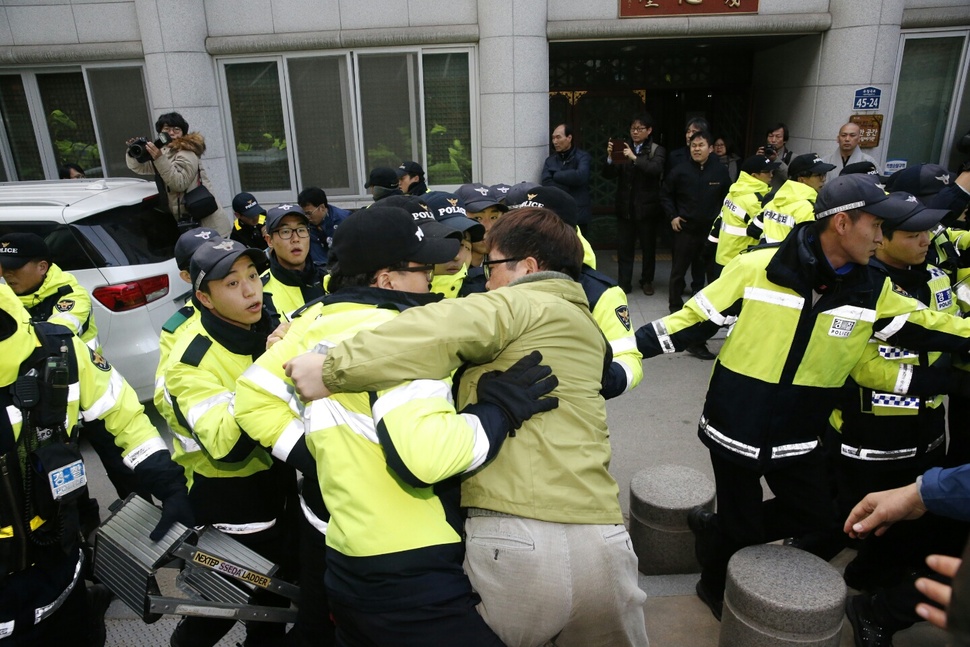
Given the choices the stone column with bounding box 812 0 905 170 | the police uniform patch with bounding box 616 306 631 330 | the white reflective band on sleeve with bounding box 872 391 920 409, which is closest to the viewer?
the police uniform patch with bounding box 616 306 631 330

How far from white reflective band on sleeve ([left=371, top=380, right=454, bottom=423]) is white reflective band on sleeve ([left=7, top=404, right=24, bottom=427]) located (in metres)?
1.36

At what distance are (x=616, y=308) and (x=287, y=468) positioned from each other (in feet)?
5.59

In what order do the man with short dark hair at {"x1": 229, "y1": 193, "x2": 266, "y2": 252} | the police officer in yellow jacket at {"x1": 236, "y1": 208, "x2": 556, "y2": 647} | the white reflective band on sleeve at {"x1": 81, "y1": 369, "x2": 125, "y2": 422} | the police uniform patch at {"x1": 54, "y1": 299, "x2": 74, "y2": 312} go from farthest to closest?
the man with short dark hair at {"x1": 229, "y1": 193, "x2": 266, "y2": 252}, the police uniform patch at {"x1": 54, "y1": 299, "x2": 74, "y2": 312}, the white reflective band on sleeve at {"x1": 81, "y1": 369, "x2": 125, "y2": 422}, the police officer in yellow jacket at {"x1": 236, "y1": 208, "x2": 556, "y2": 647}

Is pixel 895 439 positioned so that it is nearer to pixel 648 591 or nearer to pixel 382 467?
pixel 648 591

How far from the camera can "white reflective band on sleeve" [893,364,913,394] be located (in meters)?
3.28

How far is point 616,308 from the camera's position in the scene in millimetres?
3232

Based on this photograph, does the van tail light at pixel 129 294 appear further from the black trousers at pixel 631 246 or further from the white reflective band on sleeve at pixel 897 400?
the black trousers at pixel 631 246

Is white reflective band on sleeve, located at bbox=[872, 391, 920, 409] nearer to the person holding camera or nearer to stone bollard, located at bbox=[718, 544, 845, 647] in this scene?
stone bollard, located at bbox=[718, 544, 845, 647]

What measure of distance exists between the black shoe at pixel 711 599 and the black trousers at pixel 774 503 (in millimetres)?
243

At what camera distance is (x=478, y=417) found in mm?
1856

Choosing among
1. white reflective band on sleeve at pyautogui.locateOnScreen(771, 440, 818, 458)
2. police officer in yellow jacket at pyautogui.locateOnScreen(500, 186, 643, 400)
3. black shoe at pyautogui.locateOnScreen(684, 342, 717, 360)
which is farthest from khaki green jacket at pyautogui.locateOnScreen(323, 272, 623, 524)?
black shoe at pyautogui.locateOnScreen(684, 342, 717, 360)

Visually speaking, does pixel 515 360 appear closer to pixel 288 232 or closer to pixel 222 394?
pixel 222 394

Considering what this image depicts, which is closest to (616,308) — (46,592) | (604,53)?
(46,592)

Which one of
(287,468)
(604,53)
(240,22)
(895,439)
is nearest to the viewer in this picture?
(287,468)
